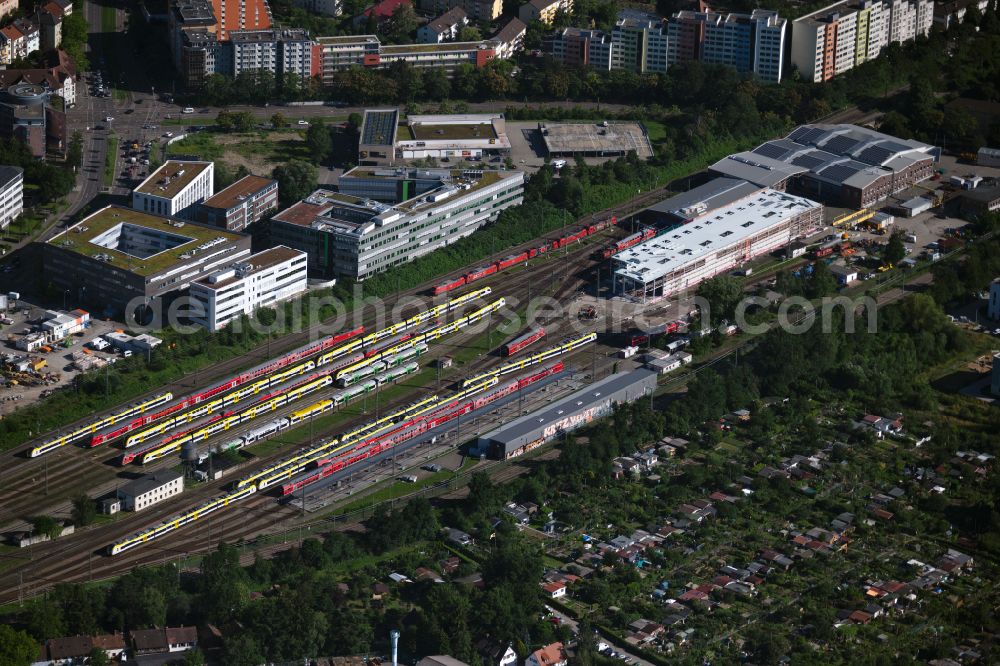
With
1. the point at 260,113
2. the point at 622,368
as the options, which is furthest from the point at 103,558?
the point at 260,113

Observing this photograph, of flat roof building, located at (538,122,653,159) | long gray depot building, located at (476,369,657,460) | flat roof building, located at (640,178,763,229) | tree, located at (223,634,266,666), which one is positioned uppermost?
flat roof building, located at (538,122,653,159)

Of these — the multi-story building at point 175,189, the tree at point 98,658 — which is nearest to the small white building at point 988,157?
the multi-story building at point 175,189

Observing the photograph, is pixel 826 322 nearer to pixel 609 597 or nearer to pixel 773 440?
pixel 773 440

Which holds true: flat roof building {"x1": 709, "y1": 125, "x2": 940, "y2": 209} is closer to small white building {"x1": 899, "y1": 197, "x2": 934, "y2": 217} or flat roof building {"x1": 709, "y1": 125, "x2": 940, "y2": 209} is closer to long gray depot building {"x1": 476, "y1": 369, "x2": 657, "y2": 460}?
small white building {"x1": 899, "y1": 197, "x2": 934, "y2": 217}

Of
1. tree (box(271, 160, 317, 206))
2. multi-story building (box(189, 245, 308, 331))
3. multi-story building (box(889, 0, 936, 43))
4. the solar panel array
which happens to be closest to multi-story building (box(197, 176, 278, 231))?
tree (box(271, 160, 317, 206))

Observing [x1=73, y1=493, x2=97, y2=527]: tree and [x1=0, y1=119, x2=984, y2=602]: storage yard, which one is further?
[x1=0, y1=119, x2=984, y2=602]: storage yard

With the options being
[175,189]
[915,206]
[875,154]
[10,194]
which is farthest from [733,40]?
[10,194]

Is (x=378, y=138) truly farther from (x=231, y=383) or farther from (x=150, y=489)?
(x=150, y=489)
